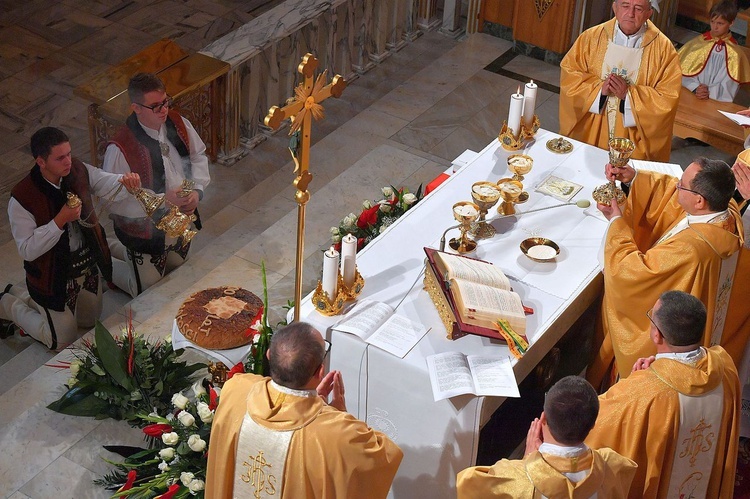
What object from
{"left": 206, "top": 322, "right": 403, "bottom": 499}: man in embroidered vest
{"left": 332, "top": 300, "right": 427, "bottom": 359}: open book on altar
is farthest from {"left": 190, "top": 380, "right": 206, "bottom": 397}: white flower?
{"left": 206, "top": 322, "right": 403, "bottom": 499}: man in embroidered vest

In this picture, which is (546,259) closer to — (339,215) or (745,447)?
(745,447)

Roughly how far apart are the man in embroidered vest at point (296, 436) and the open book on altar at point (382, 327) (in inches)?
27.5

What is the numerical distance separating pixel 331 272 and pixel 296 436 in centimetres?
112

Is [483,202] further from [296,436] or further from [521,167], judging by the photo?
[296,436]

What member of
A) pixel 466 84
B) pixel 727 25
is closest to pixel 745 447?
pixel 727 25

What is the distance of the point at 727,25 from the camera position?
858 centimetres

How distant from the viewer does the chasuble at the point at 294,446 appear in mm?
3943

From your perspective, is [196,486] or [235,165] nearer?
[196,486]

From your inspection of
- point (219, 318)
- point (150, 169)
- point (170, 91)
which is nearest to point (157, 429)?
point (219, 318)

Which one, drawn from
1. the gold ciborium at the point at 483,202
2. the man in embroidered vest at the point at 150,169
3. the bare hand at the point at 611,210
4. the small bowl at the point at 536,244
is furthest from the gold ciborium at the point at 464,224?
the man in embroidered vest at the point at 150,169

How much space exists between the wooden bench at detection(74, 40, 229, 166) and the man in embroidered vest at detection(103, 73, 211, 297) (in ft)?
2.58

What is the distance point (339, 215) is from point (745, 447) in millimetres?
3148

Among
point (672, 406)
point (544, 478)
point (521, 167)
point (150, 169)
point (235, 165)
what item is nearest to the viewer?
point (544, 478)

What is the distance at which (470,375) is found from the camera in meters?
4.65
